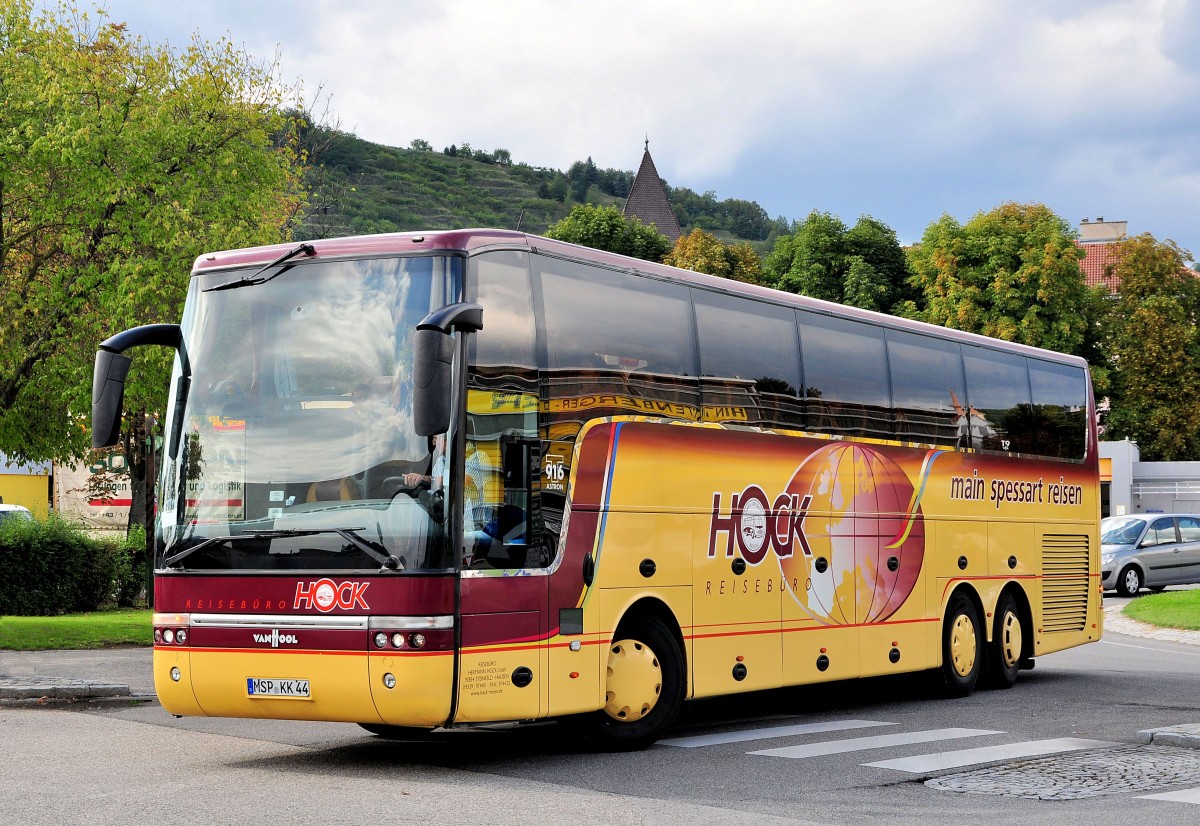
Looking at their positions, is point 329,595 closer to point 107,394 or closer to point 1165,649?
point 107,394

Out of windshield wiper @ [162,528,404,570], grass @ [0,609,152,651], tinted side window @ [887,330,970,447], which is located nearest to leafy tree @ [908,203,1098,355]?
grass @ [0,609,152,651]

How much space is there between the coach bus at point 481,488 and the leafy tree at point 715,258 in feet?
181

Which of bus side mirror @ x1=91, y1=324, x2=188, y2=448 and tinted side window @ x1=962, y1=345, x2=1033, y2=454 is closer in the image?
bus side mirror @ x1=91, y1=324, x2=188, y2=448

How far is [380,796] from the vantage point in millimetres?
9172

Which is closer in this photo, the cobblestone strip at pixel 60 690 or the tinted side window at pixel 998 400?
the cobblestone strip at pixel 60 690

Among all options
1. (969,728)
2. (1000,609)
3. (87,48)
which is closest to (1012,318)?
(87,48)

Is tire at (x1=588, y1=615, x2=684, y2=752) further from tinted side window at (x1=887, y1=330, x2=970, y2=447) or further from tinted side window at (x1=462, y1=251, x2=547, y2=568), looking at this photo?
tinted side window at (x1=887, y1=330, x2=970, y2=447)

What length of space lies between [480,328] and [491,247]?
0.94 m

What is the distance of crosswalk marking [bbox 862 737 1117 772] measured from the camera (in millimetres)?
10836

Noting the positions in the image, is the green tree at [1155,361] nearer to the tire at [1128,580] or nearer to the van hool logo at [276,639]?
the tire at [1128,580]

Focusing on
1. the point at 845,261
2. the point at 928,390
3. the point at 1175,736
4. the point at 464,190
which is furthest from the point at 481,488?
the point at 464,190

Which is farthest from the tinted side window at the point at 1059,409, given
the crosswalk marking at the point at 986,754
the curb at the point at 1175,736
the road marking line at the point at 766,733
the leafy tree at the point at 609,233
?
the leafy tree at the point at 609,233

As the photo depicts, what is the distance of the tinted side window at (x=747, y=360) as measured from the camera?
12.8 meters

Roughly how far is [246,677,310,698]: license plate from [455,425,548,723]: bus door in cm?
106
